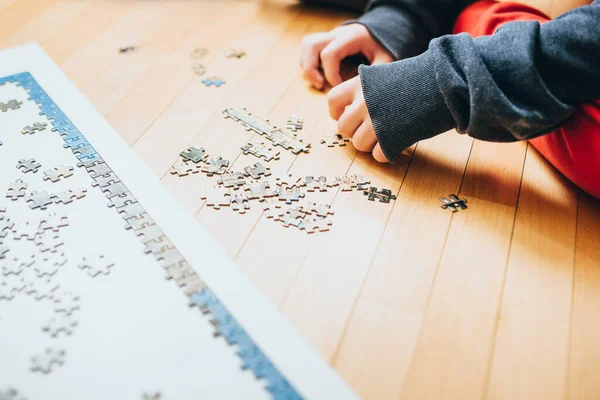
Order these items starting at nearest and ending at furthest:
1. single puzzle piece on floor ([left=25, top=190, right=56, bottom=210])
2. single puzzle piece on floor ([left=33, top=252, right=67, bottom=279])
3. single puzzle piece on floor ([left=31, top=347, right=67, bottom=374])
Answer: single puzzle piece on floor ([left=31, top=347, right=67, bottom=374]) → single puzzle piece on floor ([left=33, top=252, right=67, bottom=279]) → single puzzle piece on floor ([left=25, top=190, right=56, bottom=210])

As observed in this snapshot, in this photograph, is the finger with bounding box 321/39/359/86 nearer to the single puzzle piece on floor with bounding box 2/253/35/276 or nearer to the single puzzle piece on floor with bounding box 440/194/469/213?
the single puzzle piece on floor with bounding box 440/194/469/213

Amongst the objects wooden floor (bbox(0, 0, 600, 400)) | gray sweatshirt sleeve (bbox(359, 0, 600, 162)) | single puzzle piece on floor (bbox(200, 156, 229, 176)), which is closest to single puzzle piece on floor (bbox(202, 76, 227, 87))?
wooden floor (bbox(0, 0, 600, 400))

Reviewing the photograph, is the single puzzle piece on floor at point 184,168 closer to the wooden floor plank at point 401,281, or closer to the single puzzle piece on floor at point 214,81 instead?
the single puzzle piece on floor at point 214,81

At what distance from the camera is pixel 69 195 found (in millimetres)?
1140

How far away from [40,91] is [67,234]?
0.56m

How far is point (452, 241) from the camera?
3.72 feet

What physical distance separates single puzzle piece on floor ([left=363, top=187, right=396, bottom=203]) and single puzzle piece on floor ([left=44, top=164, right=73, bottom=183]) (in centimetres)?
68

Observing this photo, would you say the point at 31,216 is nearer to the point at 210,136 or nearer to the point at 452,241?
the point at 210,136

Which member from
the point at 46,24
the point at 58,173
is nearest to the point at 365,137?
the point at 58,173

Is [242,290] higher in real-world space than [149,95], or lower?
lower

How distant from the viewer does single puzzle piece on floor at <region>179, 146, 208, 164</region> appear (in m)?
1.29

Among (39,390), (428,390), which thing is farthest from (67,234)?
(428,390)

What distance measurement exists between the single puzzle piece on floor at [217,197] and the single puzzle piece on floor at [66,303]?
345mm

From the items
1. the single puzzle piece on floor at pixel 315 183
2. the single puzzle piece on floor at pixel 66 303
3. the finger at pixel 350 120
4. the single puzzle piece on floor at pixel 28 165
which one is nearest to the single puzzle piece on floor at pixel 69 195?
the single puzzle piece on floor at pixel 28 165
